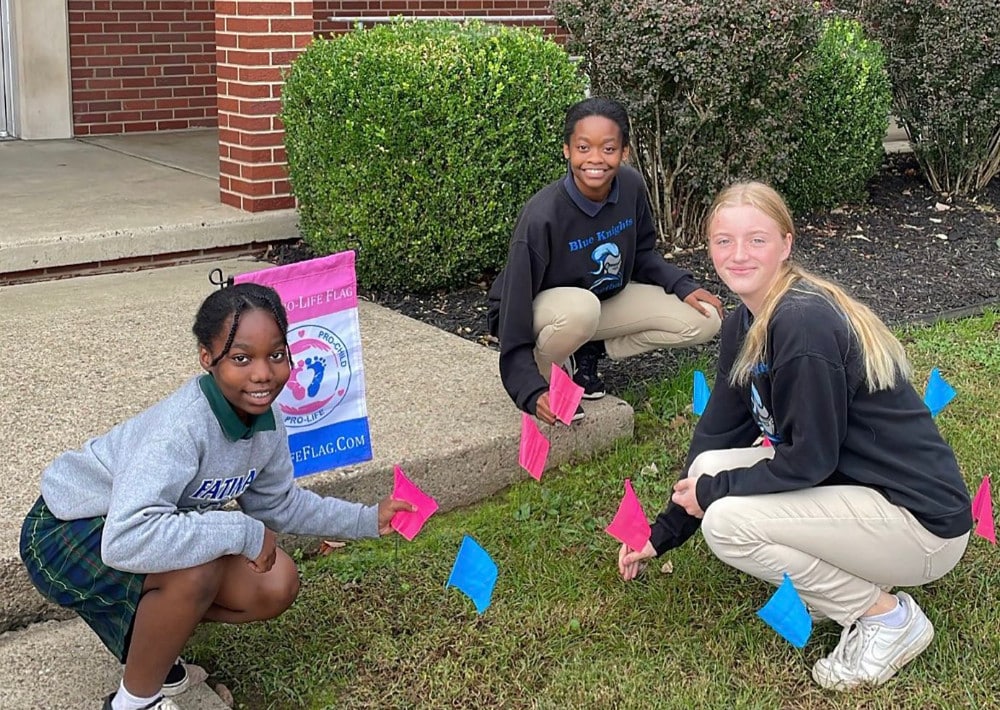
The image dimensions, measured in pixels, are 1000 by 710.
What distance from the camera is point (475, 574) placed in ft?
10.1

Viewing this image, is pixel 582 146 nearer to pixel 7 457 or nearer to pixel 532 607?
pixel 532 607

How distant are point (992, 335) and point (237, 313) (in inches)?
164

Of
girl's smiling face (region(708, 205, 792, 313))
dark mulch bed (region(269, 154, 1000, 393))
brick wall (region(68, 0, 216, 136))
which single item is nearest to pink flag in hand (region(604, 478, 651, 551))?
girl's smiling face (region(708, 205, 792, 313))

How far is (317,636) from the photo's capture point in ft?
10.6

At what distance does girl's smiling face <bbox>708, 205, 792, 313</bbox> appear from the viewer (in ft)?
9.87

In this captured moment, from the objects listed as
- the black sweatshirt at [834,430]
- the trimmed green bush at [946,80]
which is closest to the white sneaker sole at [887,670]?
the black sweatshirt at [834,430]

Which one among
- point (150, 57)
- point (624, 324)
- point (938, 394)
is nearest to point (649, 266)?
point (624, 324)

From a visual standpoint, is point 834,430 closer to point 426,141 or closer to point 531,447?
point 531,447

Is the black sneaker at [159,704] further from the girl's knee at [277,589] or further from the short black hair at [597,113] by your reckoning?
the short black hair at [597,113]

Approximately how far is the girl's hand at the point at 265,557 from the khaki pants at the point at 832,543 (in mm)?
1065

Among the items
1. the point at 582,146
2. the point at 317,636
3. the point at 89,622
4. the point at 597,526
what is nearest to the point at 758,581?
the point at 597,526

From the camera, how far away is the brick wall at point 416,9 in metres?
9.39

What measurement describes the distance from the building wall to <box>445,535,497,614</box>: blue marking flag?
6.92 meters

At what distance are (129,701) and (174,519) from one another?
17.6 inches
